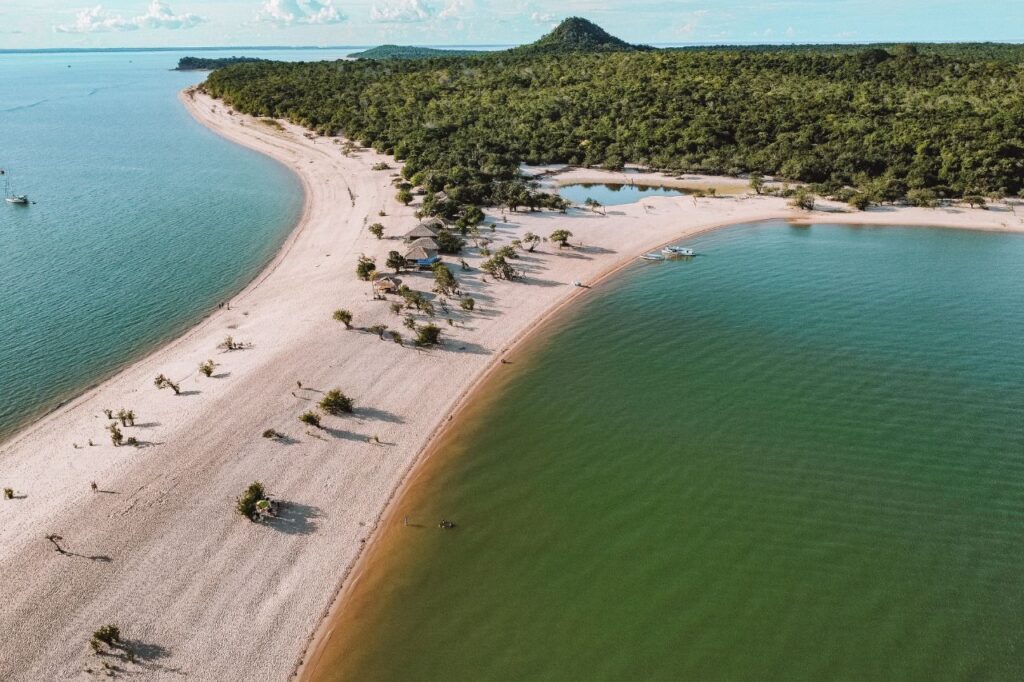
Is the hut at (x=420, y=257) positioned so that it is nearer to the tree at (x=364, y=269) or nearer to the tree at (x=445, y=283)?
the tree at (x=364, y=269)

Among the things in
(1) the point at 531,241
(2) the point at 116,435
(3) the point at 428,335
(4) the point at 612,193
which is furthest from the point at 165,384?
(4) the point at 612,193

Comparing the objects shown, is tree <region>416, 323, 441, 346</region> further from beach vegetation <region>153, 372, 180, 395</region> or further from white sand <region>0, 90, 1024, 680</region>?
beach vegetation <region>153, 372, 180, 395</region>

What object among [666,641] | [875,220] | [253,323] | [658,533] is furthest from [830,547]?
[875,220]

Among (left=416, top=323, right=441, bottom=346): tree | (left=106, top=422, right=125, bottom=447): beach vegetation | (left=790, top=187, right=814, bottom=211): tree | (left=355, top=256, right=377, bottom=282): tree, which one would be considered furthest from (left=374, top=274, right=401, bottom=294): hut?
(left=790, top=187, right=814, bottom=211): tree

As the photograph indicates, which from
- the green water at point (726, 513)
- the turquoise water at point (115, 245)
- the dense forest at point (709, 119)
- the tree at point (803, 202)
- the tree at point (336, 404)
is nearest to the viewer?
the green water at point (726, 513)

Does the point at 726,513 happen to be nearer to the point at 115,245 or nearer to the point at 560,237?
the point at 560,237

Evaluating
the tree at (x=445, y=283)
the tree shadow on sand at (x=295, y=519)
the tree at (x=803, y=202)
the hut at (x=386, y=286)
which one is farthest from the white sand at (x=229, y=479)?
the tree at (x=803, y=202)
